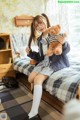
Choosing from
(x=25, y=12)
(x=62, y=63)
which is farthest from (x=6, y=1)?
(x=62, y=63)

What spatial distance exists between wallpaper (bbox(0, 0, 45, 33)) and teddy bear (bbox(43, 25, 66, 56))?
1.36 m

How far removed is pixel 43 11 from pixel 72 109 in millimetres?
3283

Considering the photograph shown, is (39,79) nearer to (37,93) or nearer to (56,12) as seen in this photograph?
(37,93)

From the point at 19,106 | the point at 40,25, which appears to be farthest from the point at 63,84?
the point at 40,25

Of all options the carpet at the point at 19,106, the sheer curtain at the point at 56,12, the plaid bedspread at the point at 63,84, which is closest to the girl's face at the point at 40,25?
the plaid bedspread at the point at 63,84

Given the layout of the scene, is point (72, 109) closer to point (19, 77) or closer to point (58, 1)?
point (19, 77)

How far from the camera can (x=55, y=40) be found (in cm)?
205

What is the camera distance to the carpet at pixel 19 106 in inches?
73.9

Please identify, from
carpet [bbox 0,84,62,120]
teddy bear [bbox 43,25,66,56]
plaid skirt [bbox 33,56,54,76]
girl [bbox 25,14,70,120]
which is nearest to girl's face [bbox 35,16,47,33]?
girl [bbox 25,14,70,120]

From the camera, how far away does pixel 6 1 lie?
10.4ft

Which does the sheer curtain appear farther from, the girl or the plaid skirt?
the plaid skirt

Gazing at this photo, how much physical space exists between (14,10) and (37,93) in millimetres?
2023

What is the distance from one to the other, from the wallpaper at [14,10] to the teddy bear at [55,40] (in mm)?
1358

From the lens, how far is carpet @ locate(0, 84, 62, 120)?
1.88 m
